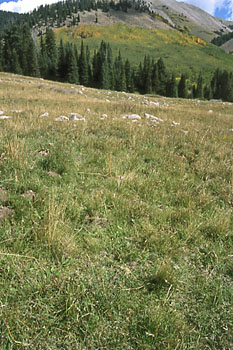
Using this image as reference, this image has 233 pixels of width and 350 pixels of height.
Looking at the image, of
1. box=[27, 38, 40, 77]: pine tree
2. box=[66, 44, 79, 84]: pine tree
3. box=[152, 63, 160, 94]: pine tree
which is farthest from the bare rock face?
box=[152, 63, 160, 94]: pine tree

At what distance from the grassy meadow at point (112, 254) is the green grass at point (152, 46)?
126602mm

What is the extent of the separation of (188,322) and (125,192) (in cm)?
196

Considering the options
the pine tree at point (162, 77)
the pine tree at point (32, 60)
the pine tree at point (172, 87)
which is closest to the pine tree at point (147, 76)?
the pine tree at point (162, 77)

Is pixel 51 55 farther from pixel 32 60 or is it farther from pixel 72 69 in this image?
pixel 32 60

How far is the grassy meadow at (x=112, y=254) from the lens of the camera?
66.1 inches

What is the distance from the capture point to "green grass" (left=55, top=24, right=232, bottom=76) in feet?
412

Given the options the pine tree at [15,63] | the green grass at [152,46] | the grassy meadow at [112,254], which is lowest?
the grassy meadow at [112,254]

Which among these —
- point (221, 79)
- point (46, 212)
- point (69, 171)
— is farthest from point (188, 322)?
point (221, 79)

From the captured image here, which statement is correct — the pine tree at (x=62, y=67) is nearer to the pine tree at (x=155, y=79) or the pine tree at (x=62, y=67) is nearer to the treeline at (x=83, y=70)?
the treeline at (x=83, y=70)

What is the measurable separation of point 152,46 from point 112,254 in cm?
17708

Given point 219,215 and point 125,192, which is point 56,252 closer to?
point 125,192

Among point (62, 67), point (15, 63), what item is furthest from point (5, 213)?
point (62, 67)

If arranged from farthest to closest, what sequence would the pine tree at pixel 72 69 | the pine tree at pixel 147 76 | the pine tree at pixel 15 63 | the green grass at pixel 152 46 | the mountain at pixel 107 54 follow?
1. the green grass at pixel 152 46
2. the pine tree at pixel 147 76
3. the mountain at pixel 107 54
4. the pine tree at pixel 72 69
5. the pine tree at pixel 15 63

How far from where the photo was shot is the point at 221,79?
90.9 metres
